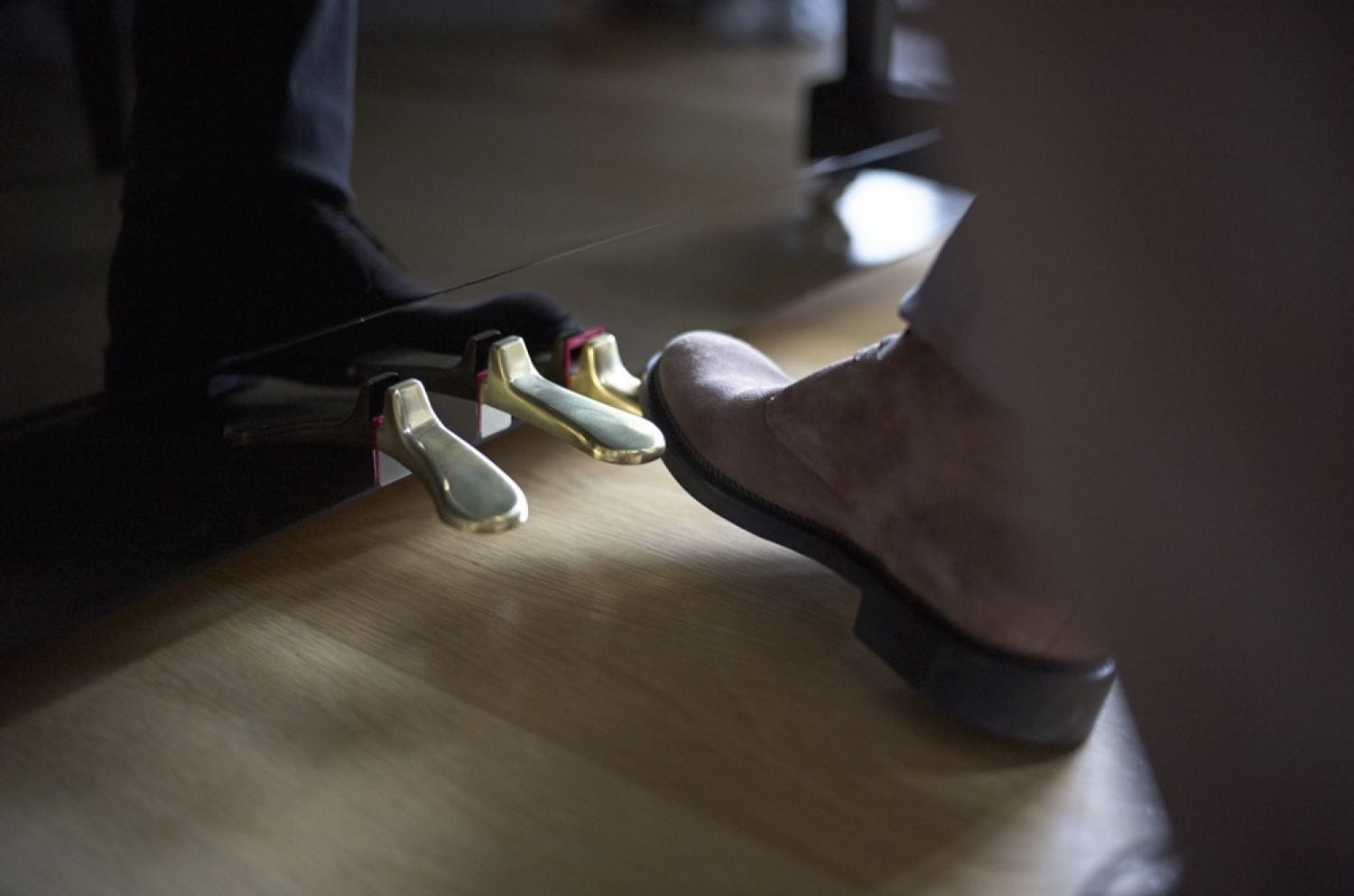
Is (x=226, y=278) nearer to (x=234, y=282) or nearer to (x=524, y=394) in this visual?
(x=234, y=282)

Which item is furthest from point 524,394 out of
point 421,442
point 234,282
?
point 234,282

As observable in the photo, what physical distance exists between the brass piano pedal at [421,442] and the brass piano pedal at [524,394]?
0.11 feet

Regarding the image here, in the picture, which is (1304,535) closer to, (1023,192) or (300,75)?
(1023,192)

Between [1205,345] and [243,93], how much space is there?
0.51 metres

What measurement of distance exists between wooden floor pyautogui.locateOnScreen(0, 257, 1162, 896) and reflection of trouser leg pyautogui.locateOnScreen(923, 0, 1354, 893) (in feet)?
0.59

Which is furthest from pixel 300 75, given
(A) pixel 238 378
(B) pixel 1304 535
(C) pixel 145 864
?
(B) pixel 1304 535

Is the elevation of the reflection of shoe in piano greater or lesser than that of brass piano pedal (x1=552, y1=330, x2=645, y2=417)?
greater

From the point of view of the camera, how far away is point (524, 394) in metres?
0.74

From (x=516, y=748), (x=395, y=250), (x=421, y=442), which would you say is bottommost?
(x=516, y=748)

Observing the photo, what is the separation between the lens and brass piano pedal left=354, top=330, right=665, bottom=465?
671mm

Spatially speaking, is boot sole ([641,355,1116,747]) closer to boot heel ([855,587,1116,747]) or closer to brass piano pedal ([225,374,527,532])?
boot heel ([855,587,1116,747])

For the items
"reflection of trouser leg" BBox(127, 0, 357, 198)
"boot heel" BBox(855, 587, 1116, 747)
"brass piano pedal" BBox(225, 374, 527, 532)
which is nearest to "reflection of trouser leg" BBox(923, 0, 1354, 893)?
"boot heel" BBox(855, 587, 1116, 747)

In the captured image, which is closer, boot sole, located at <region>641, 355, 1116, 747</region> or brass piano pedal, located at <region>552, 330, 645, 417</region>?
boot sole, located at <region>641, 355, 1116, 747</region>

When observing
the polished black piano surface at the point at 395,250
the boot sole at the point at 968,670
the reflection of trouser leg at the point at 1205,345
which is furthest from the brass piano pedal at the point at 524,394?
the reflection of trouser leg at the point at 1205,345
